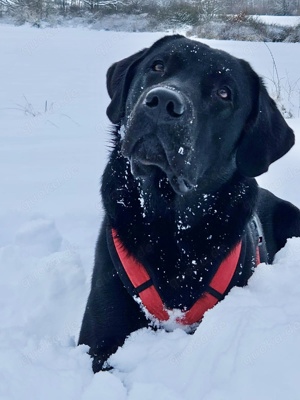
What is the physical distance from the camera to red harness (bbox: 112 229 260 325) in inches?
80.1

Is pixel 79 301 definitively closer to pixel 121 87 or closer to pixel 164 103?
pixel 121 87

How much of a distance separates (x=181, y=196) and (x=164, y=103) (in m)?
0.51

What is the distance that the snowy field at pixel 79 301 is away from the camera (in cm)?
142

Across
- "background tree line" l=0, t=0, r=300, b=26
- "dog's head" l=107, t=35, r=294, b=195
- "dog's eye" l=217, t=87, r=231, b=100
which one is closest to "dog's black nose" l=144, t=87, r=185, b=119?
"dog's head" l=107, t=35, r=294, b=195

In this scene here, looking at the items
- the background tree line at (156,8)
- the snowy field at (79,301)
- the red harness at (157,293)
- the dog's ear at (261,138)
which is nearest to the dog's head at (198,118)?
the dog's ear at (261,138)

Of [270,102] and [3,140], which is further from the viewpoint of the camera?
[3,140]

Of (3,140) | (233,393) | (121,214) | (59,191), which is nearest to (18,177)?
(59,191)

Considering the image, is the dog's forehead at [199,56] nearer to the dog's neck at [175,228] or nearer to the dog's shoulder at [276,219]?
the dog's neck at [175,228]

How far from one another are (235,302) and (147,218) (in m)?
0.61

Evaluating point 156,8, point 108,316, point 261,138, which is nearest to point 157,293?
point 108,316

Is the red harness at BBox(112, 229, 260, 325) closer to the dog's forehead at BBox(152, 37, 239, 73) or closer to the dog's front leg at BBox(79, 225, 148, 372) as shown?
the dog's front leg at BBox(79, 225, 148, 372)

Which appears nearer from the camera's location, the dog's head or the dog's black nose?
the dog's black nose

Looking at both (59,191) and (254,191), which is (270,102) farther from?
(59,191)

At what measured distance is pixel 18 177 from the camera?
12.2 ft
